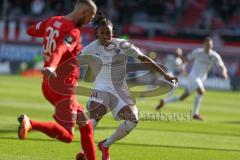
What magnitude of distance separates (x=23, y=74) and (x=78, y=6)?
96.4ft

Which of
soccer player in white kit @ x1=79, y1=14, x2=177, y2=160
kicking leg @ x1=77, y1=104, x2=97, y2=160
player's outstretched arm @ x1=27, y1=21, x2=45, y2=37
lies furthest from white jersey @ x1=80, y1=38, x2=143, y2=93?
kicking leg @ x1=77, y1=104, x2=97, y2=160

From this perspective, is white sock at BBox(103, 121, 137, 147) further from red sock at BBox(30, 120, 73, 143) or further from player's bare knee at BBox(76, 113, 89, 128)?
red sock at BBox(30, 120, 73, 143)

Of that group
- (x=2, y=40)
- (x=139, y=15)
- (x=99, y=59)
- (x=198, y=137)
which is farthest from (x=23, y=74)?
(x=99, y=59)

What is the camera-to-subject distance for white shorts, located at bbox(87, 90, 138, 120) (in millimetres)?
11141

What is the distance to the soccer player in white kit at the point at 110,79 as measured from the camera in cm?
1098

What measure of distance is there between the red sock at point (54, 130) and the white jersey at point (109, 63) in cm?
226

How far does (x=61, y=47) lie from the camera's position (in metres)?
8.88

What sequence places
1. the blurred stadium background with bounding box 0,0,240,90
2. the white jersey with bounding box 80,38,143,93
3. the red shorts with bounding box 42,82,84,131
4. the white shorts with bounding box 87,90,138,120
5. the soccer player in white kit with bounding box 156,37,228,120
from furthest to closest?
the blurred stadium background with bounding box 0,0,240,90 < the soccer player in white kit with bounding box 156,37,228,120 < the white jersey with bounding box 80,38,143,93 < the white shorts with bounding box 87,90,138,120 < the red shorts with bounding box 42,82,84,131

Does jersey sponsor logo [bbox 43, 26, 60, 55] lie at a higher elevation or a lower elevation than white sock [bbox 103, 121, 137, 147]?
higher

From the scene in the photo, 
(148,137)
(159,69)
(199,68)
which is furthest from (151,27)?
(159,69)

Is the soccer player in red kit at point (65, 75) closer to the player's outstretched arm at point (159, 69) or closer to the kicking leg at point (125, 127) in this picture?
the kicking leg at point (125, 127)

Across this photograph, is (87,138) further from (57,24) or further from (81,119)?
(57,24)

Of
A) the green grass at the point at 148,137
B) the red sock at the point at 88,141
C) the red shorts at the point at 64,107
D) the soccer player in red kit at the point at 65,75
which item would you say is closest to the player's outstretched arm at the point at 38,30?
the soccer player in red kit at the point at 65,75

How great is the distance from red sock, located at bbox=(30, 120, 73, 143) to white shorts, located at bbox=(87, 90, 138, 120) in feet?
6.61
